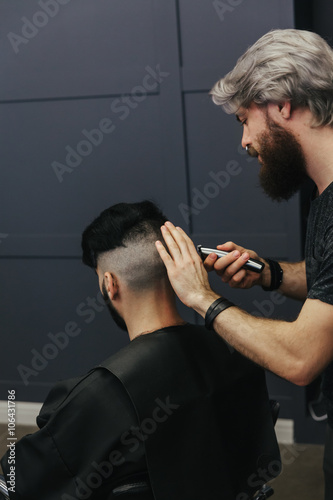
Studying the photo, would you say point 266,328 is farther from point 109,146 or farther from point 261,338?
point 109,146

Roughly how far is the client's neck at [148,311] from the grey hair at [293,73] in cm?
58

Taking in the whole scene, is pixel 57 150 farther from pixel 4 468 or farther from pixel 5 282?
pixel 4 468

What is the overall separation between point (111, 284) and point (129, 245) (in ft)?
0.38

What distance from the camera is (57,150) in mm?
3326

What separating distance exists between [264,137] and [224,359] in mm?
603

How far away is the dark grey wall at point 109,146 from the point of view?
10.0 feet

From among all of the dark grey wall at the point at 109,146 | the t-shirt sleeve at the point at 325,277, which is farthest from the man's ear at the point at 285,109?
the dark grey wall at the point at 109,146

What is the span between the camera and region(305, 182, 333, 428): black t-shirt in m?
1.56

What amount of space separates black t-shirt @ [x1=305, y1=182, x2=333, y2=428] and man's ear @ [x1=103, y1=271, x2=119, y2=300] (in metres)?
0.52

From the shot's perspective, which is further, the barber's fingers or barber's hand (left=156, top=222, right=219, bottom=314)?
the barber's fingers

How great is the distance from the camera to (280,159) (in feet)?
5.97

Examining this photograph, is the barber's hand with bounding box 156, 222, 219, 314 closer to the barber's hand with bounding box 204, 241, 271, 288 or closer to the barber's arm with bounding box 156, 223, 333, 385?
the barber's arm with bounding box 156, 223, 333, 385

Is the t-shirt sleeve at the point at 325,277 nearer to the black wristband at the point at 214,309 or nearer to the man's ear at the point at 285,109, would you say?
the black wristband at the point at 214,309

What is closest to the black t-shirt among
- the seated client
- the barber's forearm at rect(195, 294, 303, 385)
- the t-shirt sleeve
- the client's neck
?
the t-shirt sleeve
